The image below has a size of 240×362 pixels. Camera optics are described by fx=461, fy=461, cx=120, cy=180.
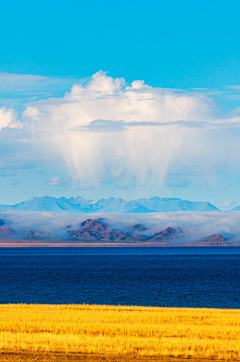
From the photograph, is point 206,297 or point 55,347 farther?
point 206,297

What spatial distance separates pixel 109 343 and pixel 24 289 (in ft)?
212

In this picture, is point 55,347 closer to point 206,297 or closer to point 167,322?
point 167,322

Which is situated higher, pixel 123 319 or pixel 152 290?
pixel 152 290

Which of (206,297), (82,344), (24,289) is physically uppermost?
(24,289)

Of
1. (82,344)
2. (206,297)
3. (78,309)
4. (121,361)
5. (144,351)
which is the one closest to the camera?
(121,361)

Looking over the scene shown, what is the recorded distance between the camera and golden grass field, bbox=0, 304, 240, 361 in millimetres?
20552

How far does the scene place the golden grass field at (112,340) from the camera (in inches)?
809

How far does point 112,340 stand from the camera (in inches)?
915

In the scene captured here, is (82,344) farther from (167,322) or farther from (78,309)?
(78,309)

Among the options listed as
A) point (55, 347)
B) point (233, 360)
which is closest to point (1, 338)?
point (55, 347)

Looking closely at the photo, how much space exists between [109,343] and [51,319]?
1083 centimetres

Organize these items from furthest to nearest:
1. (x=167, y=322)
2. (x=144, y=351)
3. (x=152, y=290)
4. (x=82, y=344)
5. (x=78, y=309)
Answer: (x=152, y=290), (x=78, y=309), (x=167, y=322), (x=82, y=344), (x=144, y=351)

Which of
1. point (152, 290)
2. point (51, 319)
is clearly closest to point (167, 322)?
point (51, 319)

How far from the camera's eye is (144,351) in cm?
2103
